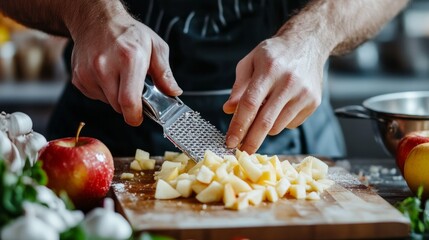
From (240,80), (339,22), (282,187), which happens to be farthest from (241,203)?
(339,22)

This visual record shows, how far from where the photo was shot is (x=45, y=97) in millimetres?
3135

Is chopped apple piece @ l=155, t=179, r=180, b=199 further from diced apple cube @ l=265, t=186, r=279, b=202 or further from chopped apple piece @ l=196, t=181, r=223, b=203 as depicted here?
diced apple cube @ l=265, t=186, r=279, b=202

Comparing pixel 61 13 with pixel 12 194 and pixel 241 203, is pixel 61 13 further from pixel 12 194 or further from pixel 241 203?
pixel 12 194

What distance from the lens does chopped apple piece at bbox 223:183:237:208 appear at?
127 cm

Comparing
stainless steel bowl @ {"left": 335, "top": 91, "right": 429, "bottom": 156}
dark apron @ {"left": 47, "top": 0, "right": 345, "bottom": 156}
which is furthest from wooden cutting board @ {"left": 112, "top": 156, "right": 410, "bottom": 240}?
dark apron @ {"left": 47, "top": 0, "right": 345, "bottom": 156}

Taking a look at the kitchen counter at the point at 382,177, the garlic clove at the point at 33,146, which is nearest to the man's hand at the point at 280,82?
the kitchen counter at the point at 382,177

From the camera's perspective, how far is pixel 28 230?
0.88 metres

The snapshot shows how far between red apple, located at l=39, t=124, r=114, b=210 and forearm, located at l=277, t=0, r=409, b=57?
48 centimetres

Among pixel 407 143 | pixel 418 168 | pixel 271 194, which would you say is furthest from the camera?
pixel 407 143

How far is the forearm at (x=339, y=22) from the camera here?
1624 millimetres

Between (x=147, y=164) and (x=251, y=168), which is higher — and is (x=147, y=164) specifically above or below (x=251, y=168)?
below

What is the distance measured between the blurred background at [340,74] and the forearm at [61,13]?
3.92ft

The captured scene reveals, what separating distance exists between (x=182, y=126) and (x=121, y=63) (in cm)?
18

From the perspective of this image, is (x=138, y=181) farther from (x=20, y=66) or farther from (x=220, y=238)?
(x=20, y=66)
